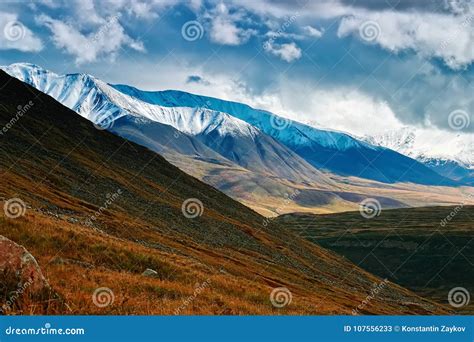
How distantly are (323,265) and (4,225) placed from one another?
126646mm
